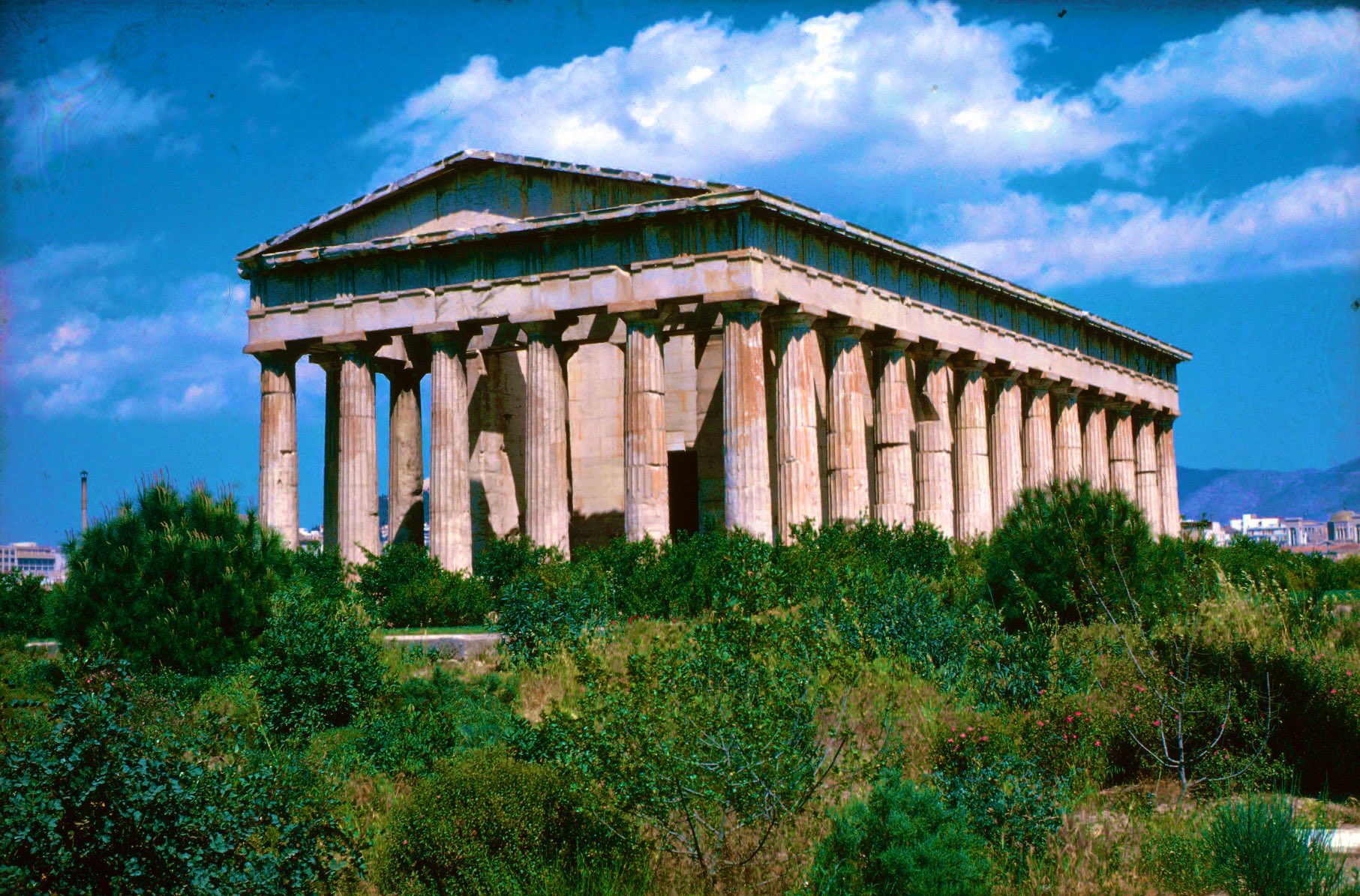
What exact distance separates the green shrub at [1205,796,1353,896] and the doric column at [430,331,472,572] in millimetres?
21960

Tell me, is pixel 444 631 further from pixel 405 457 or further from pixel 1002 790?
pixel 1002 790

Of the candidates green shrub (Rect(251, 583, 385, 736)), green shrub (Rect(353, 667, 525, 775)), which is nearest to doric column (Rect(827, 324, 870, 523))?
green shrub (Rect(353, 667, 525, 775))

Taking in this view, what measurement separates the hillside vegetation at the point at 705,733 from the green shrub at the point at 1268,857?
0.09ft

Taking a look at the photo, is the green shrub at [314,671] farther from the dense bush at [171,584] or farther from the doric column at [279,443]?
the doric column at [279,443]

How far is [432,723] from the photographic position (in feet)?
46.3

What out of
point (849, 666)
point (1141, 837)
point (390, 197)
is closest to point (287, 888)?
point (849, 666)

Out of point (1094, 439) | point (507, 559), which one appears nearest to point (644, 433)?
Answer: point (507, 559)

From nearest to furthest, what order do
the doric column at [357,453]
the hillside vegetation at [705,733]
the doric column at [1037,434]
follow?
the hillside vegetation at [705,733], the doric column at [357,453], the doric column at [1037,434]

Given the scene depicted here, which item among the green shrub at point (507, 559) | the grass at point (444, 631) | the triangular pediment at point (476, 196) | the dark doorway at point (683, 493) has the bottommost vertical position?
the grass at point (444, 631)

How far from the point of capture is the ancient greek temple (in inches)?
1104

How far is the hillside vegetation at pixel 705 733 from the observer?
8.58 m

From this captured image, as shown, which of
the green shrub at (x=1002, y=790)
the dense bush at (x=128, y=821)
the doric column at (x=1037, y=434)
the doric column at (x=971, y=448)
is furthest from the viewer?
the doric column at (x=1037, y=434)

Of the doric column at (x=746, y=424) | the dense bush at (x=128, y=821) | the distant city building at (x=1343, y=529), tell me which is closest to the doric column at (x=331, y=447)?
the doric column at (x=746, y=424)

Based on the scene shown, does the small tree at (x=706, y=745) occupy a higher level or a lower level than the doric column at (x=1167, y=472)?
lower
